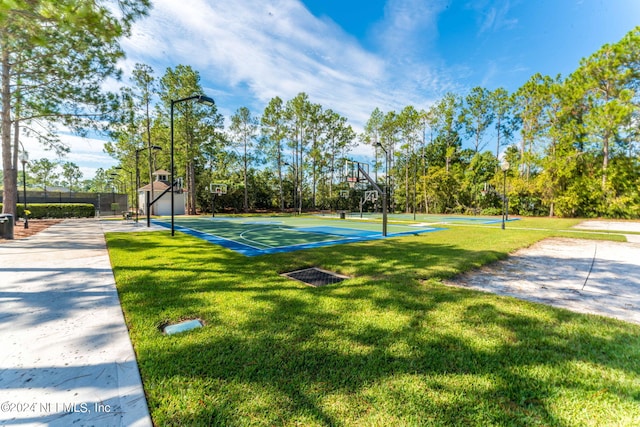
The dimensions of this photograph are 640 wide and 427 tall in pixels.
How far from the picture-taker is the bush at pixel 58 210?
22.4m

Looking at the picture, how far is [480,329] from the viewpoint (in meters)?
3.01

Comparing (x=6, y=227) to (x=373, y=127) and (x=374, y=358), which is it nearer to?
(x=374, y=358)

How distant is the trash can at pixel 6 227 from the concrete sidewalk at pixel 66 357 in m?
7.62

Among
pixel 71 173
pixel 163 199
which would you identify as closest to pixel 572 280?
pixel 163 199

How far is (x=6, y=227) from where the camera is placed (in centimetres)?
980

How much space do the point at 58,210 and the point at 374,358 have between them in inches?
Result: 1276

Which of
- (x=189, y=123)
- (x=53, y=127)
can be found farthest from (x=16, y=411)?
(x=189, y=123)

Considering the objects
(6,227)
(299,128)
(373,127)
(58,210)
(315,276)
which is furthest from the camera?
(373,127)

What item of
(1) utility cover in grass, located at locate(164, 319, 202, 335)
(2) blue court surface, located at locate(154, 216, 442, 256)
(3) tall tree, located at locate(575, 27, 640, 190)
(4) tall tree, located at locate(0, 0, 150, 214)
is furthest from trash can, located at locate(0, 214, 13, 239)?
(3) tall tree, located at locate(575, 27, 640, 190)

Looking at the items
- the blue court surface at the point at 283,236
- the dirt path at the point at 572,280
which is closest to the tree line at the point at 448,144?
the blue court surface at the point at 283,236

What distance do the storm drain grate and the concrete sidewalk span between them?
284 centimetres

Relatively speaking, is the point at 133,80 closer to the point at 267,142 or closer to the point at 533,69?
the point at 267,142

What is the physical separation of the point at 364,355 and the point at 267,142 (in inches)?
1555

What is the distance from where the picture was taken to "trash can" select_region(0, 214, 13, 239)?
9.77 metres
